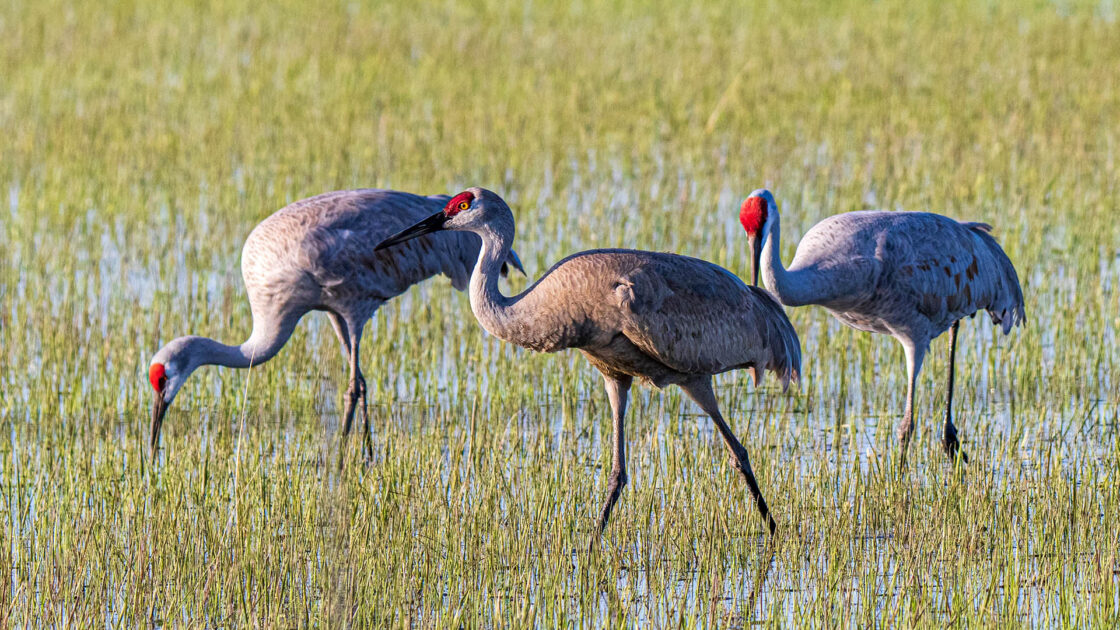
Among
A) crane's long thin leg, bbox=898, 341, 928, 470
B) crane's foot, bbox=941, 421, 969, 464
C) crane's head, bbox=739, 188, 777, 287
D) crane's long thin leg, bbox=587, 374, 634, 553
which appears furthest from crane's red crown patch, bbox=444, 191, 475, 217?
crane's foot, bbox=941, 421, 969, 464

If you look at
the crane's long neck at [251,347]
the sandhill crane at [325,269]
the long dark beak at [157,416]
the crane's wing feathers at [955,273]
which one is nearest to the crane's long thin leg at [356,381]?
the sandhill crane at [325,269]

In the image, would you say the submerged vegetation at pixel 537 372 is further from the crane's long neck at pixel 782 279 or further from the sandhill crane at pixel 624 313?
the crane's long neck at pixel 782 279

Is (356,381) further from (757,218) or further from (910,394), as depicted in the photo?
(910,394)

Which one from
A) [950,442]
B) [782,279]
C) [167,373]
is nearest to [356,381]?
[167,373]

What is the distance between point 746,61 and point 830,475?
33.9 ft

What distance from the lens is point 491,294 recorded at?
5.35 meters

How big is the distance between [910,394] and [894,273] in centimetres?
51

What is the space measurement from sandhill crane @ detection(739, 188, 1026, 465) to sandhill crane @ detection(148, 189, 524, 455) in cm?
171

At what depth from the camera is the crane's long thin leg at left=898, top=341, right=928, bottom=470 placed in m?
6.48

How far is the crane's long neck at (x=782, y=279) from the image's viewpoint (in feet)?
20.4

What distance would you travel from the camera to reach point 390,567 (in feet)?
16.6

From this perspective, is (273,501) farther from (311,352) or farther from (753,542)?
(311,352)

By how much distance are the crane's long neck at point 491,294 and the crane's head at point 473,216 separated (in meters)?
0.05

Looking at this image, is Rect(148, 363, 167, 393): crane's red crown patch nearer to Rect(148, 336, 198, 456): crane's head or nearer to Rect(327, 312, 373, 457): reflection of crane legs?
Rect(148, 336, 198, 456): crane's head
